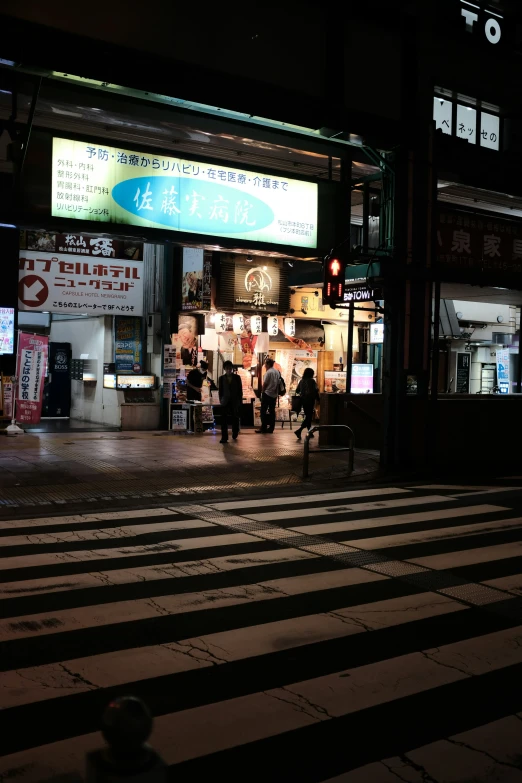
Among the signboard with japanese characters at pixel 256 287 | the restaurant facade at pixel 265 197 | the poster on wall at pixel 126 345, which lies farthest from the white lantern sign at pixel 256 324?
the poster on wall at pixel 126 345

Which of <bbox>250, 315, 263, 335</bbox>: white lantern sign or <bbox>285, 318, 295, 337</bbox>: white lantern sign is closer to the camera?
<bbox>250, 315, 263, 335</bbox>: white lantern sign

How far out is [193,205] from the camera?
14844mm

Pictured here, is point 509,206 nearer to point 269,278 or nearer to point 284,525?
point 269,278

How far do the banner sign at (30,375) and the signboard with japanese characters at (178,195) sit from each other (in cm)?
648

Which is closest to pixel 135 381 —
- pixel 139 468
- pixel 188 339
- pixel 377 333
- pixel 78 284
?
pixel 188 339

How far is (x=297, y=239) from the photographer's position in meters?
16.2

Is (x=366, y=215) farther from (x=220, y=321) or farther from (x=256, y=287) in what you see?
(x=256, y=287)

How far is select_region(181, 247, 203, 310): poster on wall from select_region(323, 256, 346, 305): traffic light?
7927 millimetres

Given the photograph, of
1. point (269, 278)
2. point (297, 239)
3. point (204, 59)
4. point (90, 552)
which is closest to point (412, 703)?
point (90, 552)

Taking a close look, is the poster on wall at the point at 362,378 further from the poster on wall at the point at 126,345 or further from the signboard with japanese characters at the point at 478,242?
the poster on wall at the point at 126,345

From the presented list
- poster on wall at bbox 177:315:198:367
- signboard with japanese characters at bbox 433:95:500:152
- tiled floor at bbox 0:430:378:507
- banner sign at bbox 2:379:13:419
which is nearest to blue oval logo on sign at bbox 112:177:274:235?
tiled floor at bbox 0:430:378:507

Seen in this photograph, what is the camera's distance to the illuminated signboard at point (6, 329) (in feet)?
64.1

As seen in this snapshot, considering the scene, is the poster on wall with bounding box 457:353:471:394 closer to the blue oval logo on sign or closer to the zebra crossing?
the blue oval logo on sign

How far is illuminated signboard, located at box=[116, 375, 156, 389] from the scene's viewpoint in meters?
21.5
